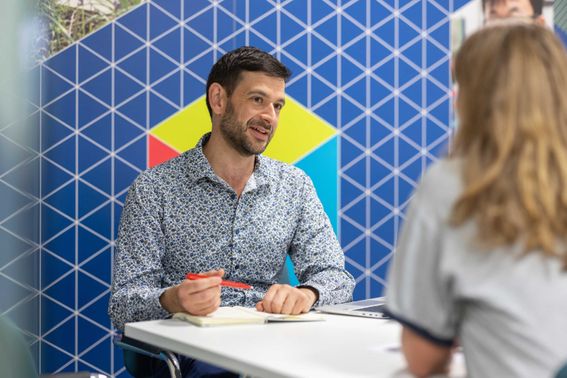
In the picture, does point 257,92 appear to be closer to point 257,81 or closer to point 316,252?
point 257,81

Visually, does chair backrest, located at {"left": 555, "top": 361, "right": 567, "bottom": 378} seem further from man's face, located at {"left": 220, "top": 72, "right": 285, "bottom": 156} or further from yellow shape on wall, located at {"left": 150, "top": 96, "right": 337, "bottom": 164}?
yellow shape on wall, located at {"left": 150, "top": 96, "right": 337, "bottom": 164}

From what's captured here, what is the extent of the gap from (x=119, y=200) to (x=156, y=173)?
587 mm

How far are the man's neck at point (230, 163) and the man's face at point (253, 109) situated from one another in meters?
0.03

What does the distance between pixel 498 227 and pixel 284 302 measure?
1.17 m

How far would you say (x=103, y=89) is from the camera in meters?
3.21

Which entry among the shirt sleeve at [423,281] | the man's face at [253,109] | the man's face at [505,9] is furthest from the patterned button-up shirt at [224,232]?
the man's face at [505,9]

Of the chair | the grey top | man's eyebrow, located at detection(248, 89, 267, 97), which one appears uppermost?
man's eyebrow, located at detection(248, 89, 267, 97)

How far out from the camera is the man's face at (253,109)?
9.45 feet

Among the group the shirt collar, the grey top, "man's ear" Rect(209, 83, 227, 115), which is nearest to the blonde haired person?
the grey top

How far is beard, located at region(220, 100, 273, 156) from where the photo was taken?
9.36ft

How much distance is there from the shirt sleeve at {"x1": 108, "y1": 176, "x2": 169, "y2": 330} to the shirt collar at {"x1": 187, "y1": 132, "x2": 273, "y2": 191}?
191mm

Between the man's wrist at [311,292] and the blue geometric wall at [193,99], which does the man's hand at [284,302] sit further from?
the blue geometric wall at [193,99]

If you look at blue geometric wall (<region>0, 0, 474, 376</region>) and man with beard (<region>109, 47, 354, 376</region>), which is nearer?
man with beard (<region>109, 47, 354, 376</region>)

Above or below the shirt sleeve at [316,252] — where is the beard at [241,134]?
above
